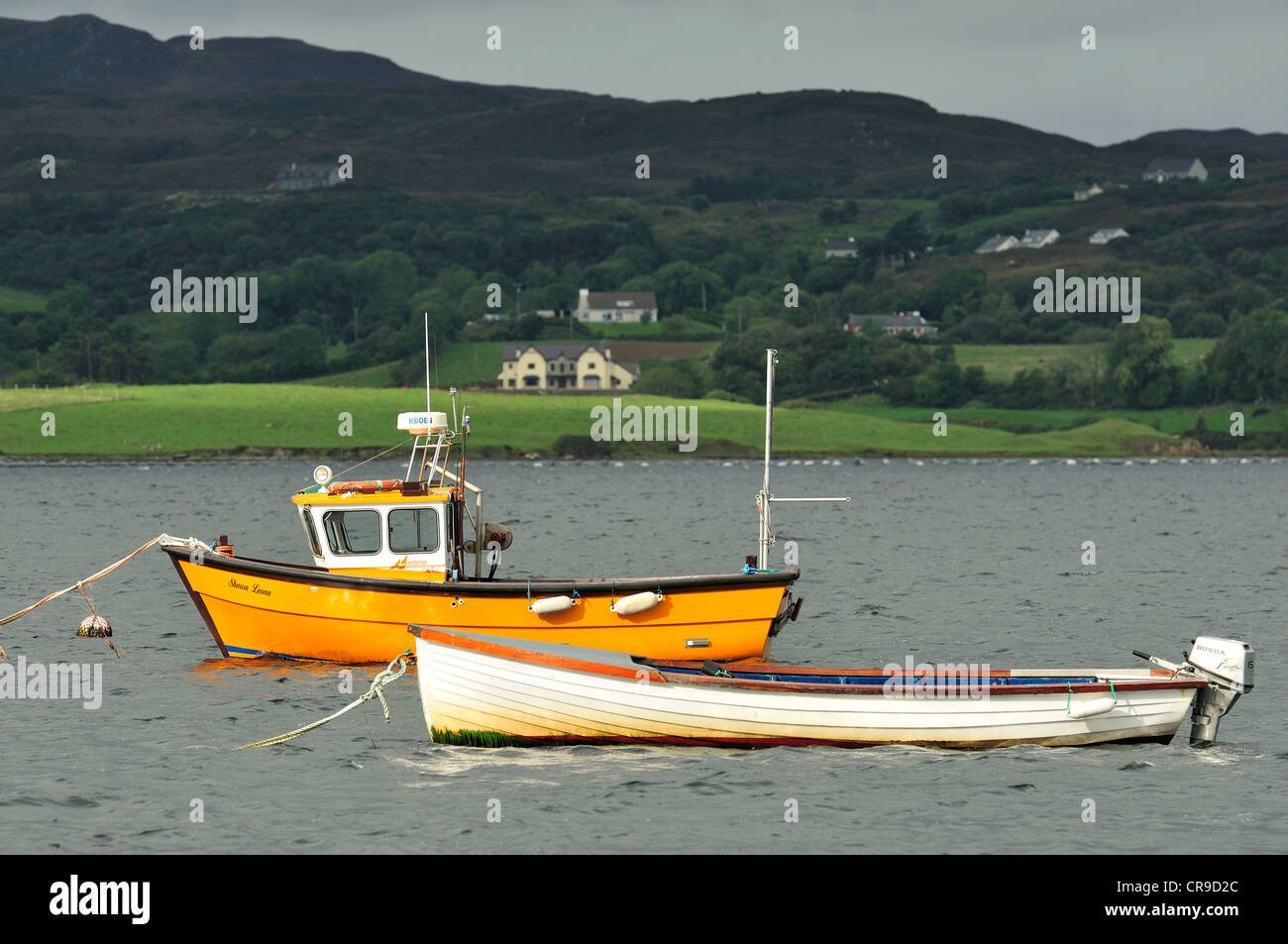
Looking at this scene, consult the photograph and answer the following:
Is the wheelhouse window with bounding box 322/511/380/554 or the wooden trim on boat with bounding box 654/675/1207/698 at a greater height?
the wheelhouse window with bounding box 322/511/380/554

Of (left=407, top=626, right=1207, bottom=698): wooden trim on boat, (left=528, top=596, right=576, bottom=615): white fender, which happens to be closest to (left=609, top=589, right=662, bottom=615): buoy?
(left=528, top=596, right=576, bottom=615): white fender

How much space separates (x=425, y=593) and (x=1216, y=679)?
15158 millimetres

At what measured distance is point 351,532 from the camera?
32.8 m

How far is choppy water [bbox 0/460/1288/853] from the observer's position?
2117 centimetres

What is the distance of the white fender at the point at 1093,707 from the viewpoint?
2500 cm

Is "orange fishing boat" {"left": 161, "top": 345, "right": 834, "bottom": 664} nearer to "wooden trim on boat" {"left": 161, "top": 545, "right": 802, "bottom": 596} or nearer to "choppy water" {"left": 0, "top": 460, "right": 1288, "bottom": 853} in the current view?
"wooden trim on boat" {"left": 161, "top": 545, "right": 802, "bottom": 596}

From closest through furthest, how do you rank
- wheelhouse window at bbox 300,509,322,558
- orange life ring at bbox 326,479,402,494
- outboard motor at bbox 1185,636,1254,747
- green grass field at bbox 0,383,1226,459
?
outboard motor at bbox 1185,636,1254,747
orange life ring at bbox 326,479,402,494
wheelhouse window at bbox 300,509,322,558
green grass field at bbox 0,383,1226,459

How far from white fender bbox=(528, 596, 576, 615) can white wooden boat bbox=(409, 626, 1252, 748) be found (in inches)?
161

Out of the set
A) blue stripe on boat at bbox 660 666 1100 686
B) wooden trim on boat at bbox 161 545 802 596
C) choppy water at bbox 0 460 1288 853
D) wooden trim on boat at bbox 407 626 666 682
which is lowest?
choppy water at bbox 0 460 1288 853

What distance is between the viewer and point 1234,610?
4584 cm

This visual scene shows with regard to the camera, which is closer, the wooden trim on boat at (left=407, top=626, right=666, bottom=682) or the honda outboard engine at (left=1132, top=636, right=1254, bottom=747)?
the wooden trim on boat at (left=407, top=626, right=666, bottom=682)
